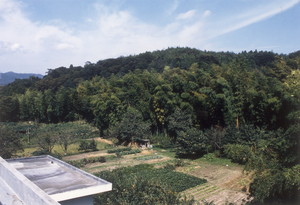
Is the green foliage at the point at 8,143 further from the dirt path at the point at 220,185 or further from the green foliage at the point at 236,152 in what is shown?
the green foliage at the point at 236,152

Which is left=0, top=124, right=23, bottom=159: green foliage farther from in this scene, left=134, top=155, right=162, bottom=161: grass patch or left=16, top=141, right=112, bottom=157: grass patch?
left=134, top=155, right=162, bottom=161: grass patch

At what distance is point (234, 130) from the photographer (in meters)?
18.3

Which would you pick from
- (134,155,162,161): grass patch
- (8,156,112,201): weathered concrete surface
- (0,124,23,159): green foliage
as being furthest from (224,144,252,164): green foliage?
(8,156,112,201): weathered concrete surface

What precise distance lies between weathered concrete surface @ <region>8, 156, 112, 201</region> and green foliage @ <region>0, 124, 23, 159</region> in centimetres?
1184

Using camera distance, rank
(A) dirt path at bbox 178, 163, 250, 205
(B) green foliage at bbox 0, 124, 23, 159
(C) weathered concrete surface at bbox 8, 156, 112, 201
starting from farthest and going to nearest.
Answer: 1. (B) green foliage at bbox 0, 124, 23, 159
2. (A) dirt path at bbox 178, 163, 250, 205
3. (C) weathered concrete surface at bbox 8, 156, 112, 201

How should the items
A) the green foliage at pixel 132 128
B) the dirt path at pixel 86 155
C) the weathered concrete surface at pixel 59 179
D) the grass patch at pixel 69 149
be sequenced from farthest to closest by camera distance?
1. the green foliage at pixel 132 128
2. the grass patch at pixel 69 149
3. the dirt path at pixel 86 155
4. the weathered concrete surface at pixel 59 179

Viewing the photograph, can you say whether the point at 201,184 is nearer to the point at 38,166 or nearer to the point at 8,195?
the point at 38,166

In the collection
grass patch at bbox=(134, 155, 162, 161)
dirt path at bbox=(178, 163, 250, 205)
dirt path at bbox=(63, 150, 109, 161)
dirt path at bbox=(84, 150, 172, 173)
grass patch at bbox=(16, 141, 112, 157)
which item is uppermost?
grass patch at bbox=(16, 141, 112, 157)

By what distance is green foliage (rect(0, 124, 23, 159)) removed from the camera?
16125 mm

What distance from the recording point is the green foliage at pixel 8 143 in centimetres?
1612

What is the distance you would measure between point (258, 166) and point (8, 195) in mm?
8111

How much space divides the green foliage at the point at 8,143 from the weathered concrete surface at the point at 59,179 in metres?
11.8

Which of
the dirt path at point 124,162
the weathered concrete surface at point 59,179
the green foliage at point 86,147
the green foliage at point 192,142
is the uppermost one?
the weathered concrete surface at point 59,179

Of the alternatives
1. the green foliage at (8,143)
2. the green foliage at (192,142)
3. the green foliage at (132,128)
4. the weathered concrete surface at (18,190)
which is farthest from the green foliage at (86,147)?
the weathered concrete surface at (18,190)
